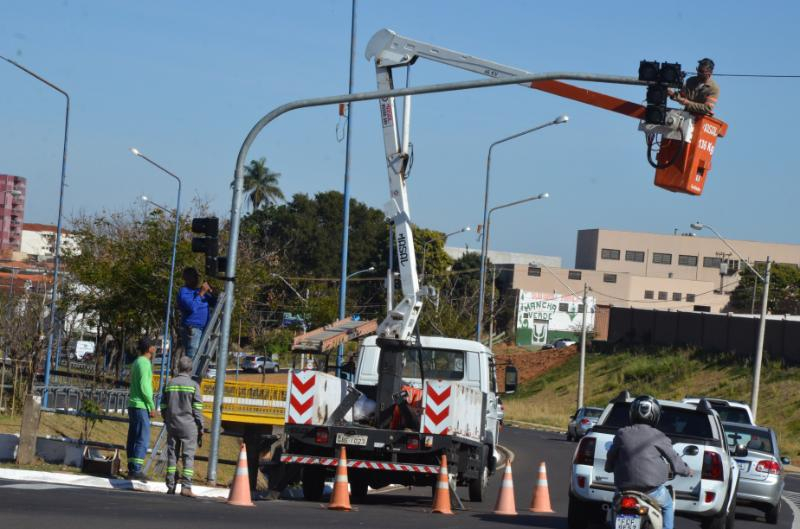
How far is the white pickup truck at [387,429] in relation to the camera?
16.5m

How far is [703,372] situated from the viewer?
226 ft

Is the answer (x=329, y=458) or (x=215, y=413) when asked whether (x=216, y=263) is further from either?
(x=329, y=458)

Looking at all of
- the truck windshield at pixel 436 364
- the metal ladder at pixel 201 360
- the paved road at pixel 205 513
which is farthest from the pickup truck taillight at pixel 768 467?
the metal ladder at pixel 201 360

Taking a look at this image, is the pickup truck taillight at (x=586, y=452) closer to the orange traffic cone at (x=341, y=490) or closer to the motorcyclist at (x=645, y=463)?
the orange traffic cone at (x=341, y=490)

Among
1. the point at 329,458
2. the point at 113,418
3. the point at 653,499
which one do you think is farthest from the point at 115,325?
the point at 653,499

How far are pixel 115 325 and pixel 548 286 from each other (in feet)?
208

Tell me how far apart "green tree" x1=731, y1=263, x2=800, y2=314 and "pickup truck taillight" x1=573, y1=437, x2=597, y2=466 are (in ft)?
277

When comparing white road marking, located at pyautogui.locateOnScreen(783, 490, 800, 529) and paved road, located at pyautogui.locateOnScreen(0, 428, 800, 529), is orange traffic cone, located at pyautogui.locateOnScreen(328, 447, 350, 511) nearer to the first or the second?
paved road, located at pyautogui.locateOnScreen(0, 428, 800, 529)

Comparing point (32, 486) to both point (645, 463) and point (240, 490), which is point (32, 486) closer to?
point (240, 490)

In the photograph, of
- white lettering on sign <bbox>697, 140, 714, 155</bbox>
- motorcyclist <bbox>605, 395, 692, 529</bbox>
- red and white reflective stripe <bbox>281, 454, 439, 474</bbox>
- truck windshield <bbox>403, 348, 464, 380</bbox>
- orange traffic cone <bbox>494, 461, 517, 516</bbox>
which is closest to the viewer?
motorcyclist <bbox>605, 395, 692, 529</bbox>

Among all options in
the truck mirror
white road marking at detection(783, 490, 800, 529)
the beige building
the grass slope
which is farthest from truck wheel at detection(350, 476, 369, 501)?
the beige building

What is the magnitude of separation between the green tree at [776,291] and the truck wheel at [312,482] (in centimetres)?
8203

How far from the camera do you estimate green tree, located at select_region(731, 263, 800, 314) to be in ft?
326

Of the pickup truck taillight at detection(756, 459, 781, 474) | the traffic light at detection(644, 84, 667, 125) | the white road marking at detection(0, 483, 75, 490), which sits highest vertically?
the traffic light at detection(644, 84, 667, 125)
